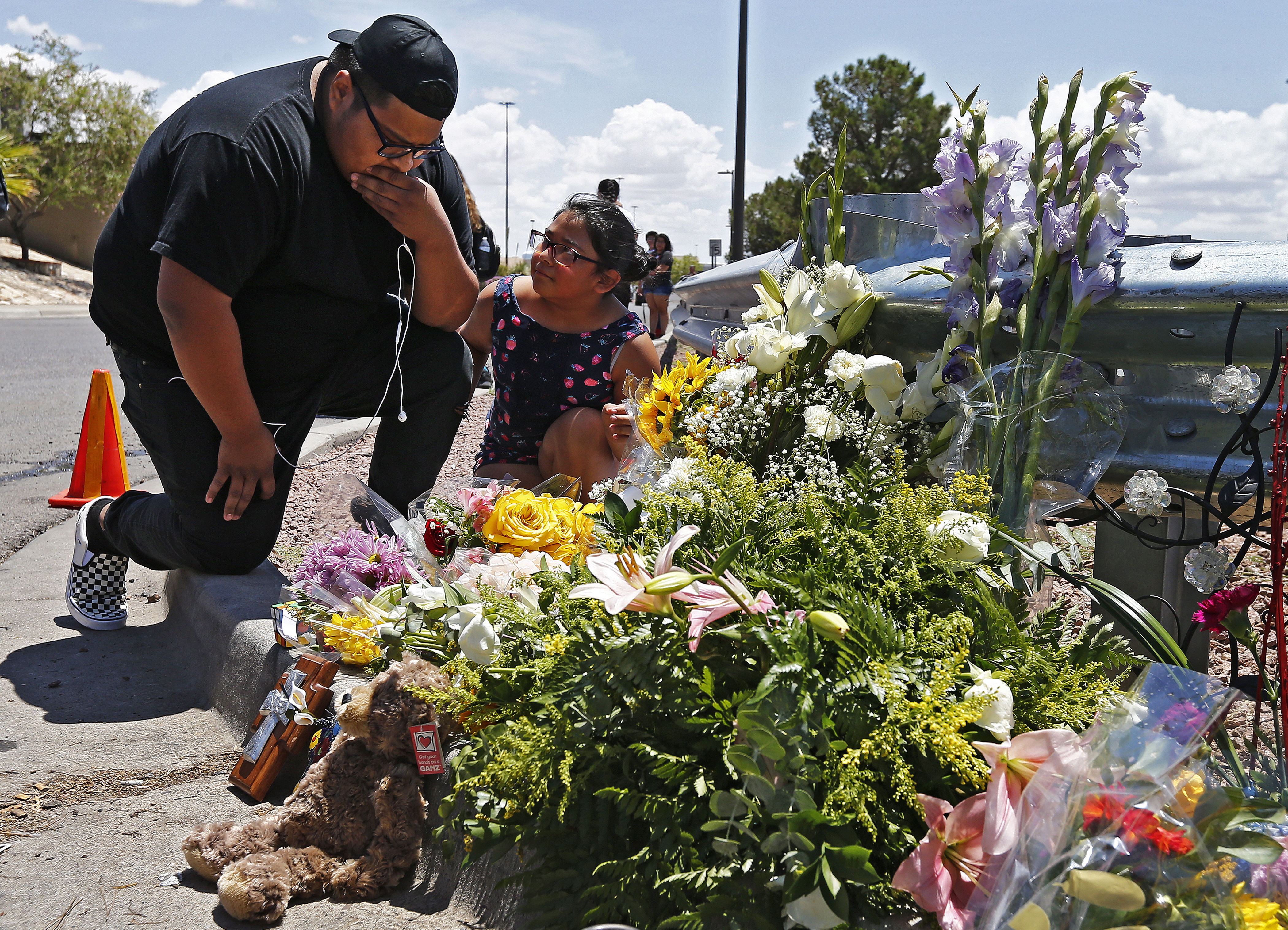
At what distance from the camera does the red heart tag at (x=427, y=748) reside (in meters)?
1.86

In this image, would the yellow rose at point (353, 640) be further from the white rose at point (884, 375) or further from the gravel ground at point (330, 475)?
the white rose at point (884, 375)

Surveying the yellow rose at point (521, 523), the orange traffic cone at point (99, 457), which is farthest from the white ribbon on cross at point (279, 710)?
the orange traffic cone at point (99, 457)

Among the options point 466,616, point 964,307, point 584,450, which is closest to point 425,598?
point 466,616

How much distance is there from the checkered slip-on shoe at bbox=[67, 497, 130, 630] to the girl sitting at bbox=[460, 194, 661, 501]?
130cm

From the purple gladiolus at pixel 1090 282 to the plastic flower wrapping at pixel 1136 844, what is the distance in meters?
0.99

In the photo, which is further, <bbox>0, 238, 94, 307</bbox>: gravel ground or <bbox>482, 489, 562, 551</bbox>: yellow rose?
<bbox>0, 238, 94, 307</bbox>: gravel ground

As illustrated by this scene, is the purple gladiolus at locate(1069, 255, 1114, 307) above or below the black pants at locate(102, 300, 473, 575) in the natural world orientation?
above

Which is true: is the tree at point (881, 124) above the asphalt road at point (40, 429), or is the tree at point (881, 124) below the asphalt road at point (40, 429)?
above

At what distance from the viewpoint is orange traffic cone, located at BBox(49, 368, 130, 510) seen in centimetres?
419

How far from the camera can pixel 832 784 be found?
4.20 ft

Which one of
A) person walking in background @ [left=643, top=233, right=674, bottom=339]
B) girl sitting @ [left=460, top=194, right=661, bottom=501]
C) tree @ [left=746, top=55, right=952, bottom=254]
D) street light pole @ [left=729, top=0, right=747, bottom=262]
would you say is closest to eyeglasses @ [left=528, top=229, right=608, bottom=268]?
girl sitting @ [left=460, top=194, right=661, bottom=501]

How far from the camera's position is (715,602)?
1392mm

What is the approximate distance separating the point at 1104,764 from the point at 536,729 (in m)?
0.76

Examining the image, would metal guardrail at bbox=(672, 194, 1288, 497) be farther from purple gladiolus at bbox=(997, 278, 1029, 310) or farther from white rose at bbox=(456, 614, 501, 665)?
white rose at bbox=(456, 614, 501, 665)
